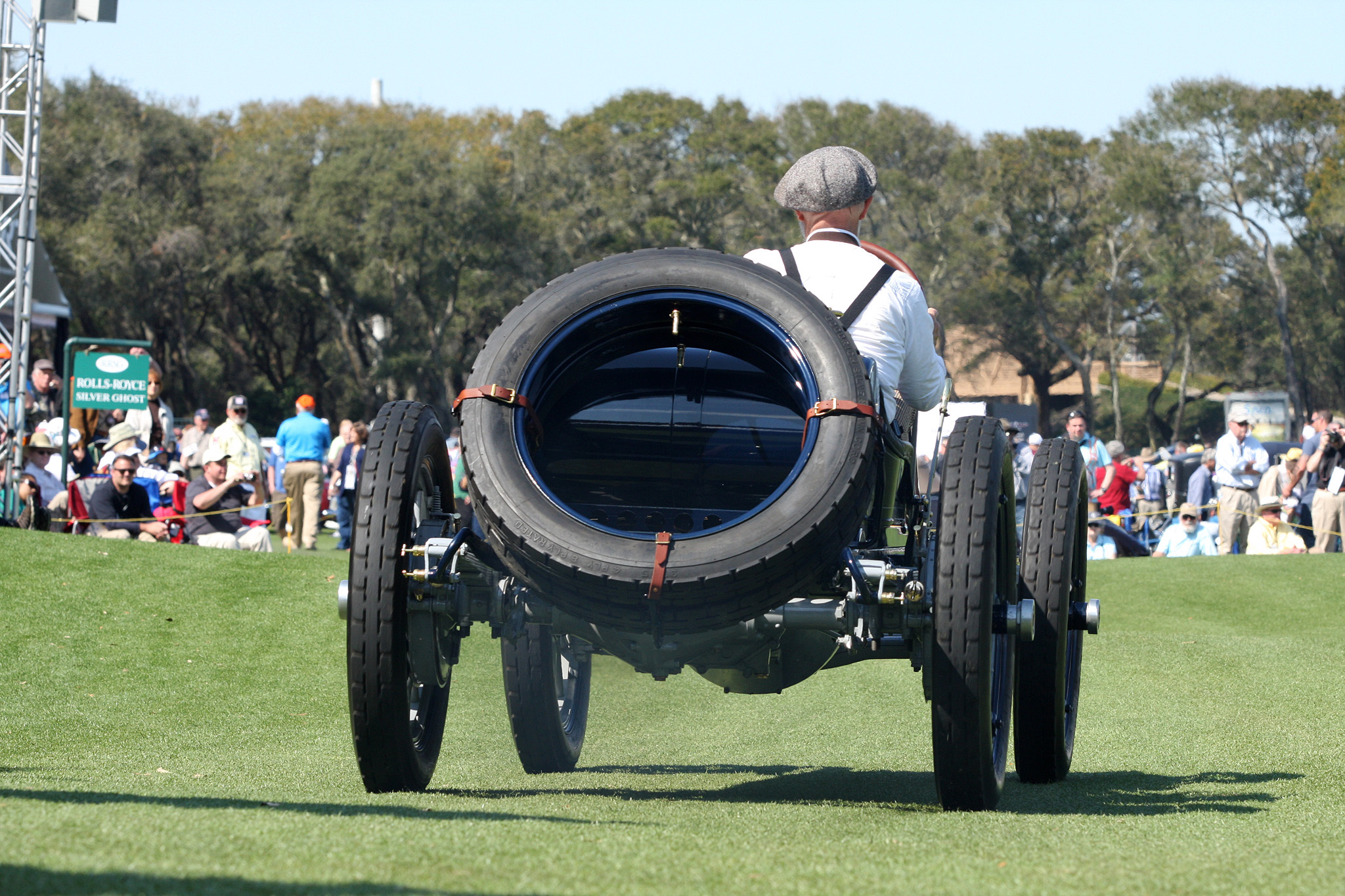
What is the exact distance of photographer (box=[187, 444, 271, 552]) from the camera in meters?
13.9

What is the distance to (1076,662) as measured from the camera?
5375 millimetres

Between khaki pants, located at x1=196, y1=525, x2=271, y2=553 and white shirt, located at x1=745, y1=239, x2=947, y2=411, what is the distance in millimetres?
10478

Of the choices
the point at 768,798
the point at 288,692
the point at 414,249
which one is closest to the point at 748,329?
the point at 768,798

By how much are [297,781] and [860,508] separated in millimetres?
2156

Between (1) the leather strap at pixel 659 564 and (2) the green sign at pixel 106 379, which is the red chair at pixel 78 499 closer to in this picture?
(2) the green sign at pixel 106 379

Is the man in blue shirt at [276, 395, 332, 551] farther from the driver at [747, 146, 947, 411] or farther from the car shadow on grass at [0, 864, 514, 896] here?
the car shadow on grass at [0, 864, 514, 896]

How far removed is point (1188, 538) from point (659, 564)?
14836mm

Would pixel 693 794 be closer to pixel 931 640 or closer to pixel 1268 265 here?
pixel 931 640

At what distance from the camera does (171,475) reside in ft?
51.2

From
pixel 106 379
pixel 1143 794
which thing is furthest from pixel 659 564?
pixel 106 379

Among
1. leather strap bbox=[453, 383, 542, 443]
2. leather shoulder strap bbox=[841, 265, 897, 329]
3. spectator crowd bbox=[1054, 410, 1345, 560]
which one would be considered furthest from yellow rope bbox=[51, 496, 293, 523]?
leather shoulder strap bbox=[841, 265, 897, 329]

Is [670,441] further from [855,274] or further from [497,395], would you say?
[855,274]

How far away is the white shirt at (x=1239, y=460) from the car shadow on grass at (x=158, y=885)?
16299 mm

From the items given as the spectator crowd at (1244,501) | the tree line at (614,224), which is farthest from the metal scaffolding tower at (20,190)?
the tree line at (614,224)
